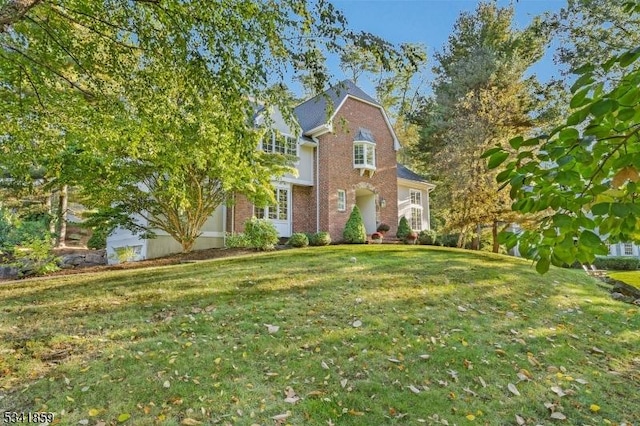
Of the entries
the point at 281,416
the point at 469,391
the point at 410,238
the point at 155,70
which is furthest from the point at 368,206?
the point at 281,416

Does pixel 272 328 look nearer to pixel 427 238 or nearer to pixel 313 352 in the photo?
pixel 313 352

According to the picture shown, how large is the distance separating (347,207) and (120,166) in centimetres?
1045

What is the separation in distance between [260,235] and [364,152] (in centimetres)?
776

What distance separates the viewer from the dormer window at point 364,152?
18797 millimetres

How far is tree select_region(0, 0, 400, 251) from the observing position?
525cm

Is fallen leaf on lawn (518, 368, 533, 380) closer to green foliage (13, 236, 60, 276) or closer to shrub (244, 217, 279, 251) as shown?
shrub (244, 217, 279, 251)

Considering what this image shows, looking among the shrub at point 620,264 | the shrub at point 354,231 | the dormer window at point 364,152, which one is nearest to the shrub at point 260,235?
the shrub at point 354,231

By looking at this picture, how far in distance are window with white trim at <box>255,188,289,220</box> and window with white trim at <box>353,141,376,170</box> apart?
3.86 metres

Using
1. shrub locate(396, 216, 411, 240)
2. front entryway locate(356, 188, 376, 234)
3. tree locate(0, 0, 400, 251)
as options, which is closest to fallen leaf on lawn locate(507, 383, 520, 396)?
tree locate(0, 0, 400, 251)

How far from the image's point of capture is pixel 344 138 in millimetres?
18625

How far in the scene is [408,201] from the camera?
891 inches

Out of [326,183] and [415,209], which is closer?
[326,183]

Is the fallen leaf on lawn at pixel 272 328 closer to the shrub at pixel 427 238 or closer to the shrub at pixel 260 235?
the shrub at pixel 260 235

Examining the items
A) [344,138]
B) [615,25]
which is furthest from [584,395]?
[615,25]
